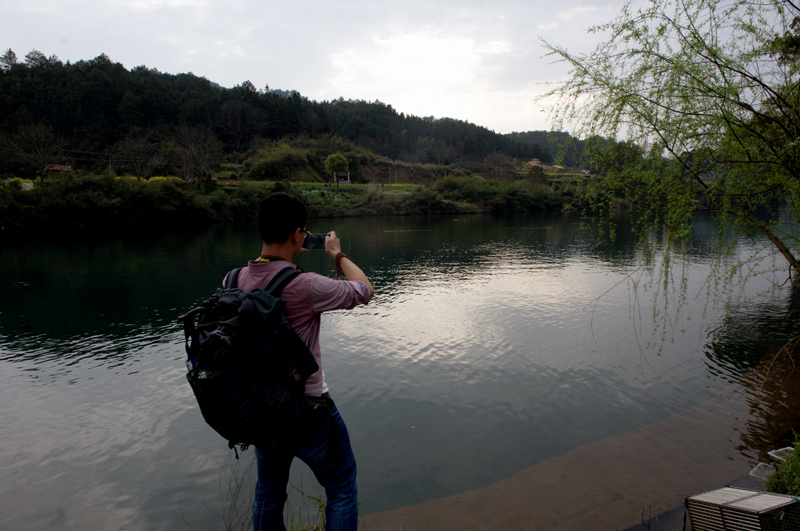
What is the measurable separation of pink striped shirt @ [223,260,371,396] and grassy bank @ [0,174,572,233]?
44.2 meters

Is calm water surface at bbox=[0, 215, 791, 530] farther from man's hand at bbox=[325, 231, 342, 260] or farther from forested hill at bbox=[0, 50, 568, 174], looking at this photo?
forested hill at bbox=[0, 50, 568, 174]

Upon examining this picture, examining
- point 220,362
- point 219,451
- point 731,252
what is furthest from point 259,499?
point 731,252

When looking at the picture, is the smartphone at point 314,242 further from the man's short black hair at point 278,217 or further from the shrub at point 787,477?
the shrub at point 787,477

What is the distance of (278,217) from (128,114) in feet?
268

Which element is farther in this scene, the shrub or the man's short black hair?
the shrub

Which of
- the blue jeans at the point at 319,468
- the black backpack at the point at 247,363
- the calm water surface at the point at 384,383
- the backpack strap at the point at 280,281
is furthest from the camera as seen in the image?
the calm water surface at the point at 384,383

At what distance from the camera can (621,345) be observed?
10500mm

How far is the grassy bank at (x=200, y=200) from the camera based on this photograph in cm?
3709

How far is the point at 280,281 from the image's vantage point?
234 cm

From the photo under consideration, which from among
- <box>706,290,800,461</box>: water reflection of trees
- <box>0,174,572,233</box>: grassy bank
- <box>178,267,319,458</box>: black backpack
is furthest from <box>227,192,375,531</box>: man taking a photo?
<box>0,174,572,233</box>: grassy bank

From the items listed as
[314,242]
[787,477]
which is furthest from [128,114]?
[787,477]

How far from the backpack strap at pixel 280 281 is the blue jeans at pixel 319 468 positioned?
2.18ft

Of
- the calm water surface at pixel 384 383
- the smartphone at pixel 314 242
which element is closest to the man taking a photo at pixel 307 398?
the smartphone at pixel 314 242

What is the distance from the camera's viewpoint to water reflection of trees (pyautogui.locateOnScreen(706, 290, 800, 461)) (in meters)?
6.43
